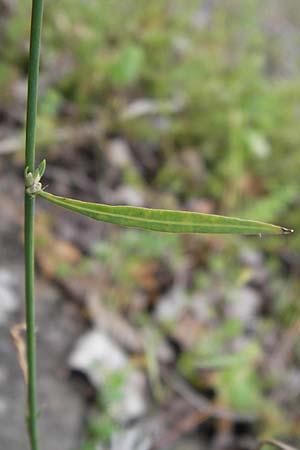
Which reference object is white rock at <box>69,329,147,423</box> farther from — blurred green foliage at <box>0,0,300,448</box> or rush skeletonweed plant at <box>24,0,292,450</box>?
rush skeletonweed plant at <box>24,0,292,450</box>

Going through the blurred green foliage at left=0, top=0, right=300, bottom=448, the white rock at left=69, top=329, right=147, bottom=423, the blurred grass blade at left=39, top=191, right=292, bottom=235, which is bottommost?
the blurred grass blade at left=39, top=191, right=292, bottom=235

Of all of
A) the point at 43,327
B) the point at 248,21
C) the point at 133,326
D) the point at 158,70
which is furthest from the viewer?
the point at 248,21

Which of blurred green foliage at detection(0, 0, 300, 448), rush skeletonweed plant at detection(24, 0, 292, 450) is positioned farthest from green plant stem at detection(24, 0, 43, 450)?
blurred green foliage at detection(0, 0, 300, 448)

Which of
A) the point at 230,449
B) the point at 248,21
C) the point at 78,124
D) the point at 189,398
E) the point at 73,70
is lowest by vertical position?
the point at 230,449

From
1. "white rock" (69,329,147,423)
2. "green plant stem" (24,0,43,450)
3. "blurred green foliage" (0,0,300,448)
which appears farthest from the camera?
"blurred green foliage" (0,0,300,448)

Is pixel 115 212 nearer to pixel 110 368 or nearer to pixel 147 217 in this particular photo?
pixel 147 217

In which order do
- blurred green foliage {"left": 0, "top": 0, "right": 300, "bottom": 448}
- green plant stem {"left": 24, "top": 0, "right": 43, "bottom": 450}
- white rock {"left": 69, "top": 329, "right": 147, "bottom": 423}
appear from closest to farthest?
green plant stem {"left": 24, "top": 0, "right": 43, "bottom": 450} < white rock {"left": 69, "top": 329, "right": 147, "bottom": 423} < blurred green foliage {"left": 0, "top": 0, "right": 300, "bottom": 448}

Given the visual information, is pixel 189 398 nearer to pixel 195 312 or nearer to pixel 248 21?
pixel 195 312

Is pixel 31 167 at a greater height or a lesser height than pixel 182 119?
lesser

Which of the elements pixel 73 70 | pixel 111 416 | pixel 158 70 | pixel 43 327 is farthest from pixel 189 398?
pixel 158 70

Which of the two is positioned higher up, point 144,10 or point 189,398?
point 144,10

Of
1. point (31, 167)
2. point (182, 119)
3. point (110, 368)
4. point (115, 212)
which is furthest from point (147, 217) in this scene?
point (182, 119)
